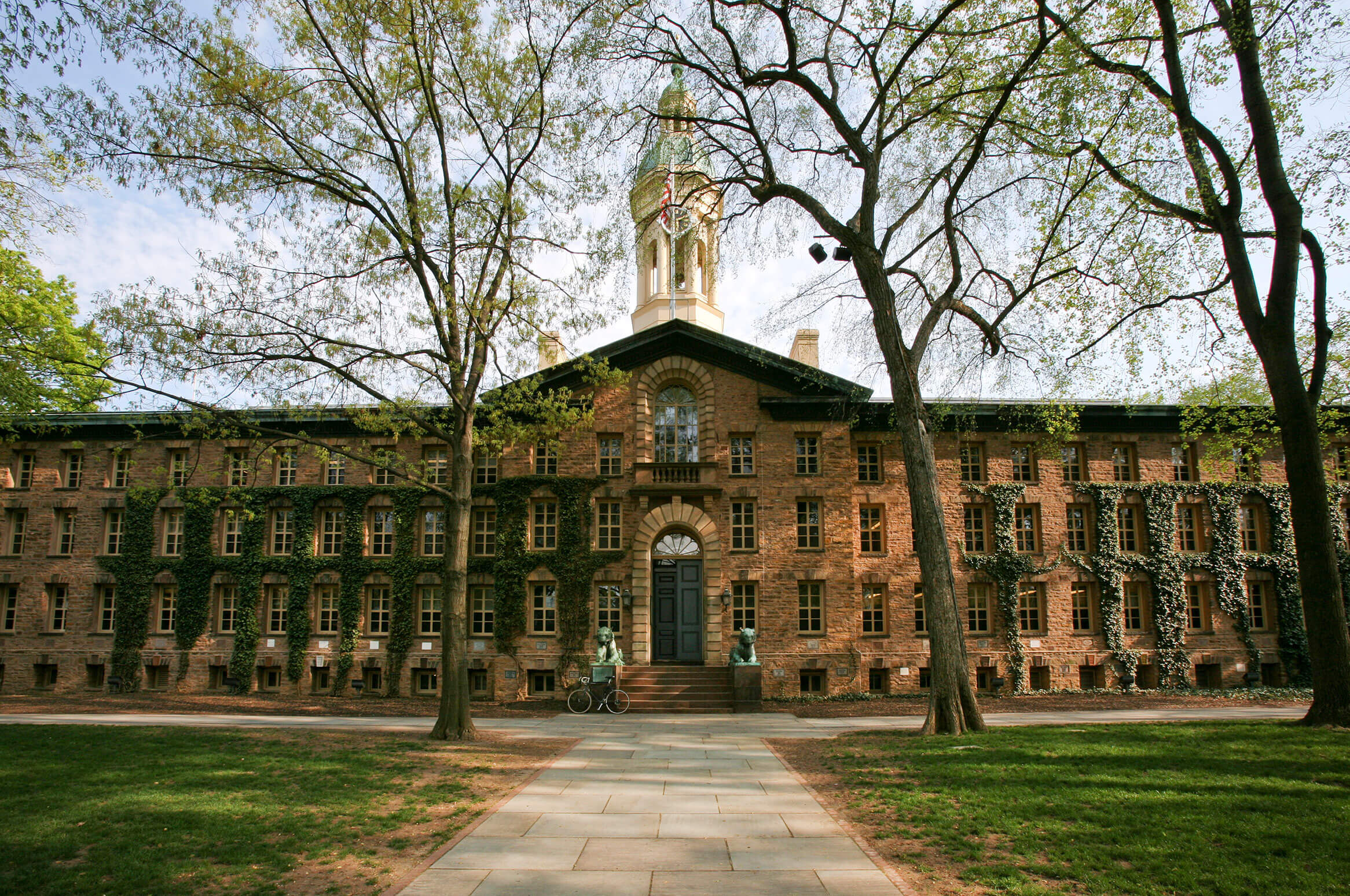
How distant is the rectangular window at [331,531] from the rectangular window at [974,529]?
20.7 m

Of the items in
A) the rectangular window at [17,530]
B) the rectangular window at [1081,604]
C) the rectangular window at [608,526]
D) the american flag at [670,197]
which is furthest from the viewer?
the rectangular window at [17,530]

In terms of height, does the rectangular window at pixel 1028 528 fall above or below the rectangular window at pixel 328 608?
above

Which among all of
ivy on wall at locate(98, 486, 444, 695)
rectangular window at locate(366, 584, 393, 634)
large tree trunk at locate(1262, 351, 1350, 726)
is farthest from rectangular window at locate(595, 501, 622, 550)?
large tree trunk at locate(1262, 351, 1350, 726)

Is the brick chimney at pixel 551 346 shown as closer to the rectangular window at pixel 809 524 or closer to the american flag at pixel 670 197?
the american flag at pixel 670 197

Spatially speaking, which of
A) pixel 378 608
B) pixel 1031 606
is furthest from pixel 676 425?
pixel 1031 606

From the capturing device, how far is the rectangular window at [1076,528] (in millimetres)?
25438

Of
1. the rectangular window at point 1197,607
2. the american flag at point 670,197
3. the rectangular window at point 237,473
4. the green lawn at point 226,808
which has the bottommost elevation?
the green lawn at point 226,808

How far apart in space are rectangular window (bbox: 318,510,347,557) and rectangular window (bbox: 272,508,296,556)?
0.91 meters

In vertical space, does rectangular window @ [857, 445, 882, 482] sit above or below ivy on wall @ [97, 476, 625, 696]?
above

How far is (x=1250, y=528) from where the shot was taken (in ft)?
85.5

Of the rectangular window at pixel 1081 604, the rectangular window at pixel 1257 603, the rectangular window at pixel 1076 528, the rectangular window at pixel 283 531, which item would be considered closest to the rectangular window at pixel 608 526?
the rectangular window at pixel 283 531

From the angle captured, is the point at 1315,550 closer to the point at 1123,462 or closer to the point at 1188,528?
the point at 1123,462

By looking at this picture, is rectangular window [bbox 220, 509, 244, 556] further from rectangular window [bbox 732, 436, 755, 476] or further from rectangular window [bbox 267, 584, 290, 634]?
rectangular window [bbox 732, 436, 755, 476]

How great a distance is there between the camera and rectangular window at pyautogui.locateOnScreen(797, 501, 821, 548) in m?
24.2
